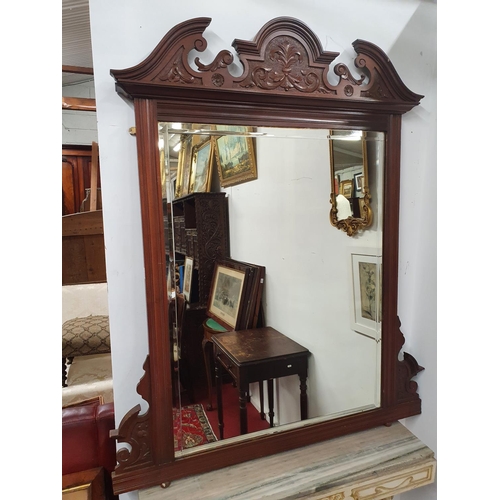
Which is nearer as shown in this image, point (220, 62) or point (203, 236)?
point (220, 62)

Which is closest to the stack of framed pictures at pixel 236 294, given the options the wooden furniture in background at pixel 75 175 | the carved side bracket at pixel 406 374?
the carved side bracket at pixel 406 374

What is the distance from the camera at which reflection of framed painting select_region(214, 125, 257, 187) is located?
0.85 metres

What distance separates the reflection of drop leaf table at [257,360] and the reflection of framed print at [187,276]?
15cm

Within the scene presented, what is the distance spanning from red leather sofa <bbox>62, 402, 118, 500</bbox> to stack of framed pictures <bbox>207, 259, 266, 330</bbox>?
0.45 m

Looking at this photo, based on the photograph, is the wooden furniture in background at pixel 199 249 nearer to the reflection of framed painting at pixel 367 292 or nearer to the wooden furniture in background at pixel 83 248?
the reflection of framed painting at pixel 367 292

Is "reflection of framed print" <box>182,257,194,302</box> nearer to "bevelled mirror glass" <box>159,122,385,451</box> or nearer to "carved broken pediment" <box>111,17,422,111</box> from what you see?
"bevelled mirror glass" <box>159,122,385,451</box>

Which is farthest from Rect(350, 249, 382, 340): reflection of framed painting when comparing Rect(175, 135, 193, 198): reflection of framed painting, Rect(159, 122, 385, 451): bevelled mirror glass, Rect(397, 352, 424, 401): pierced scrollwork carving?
Rect(175, 135, 193, 198): reflection of framed painting

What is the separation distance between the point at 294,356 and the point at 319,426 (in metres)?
0.19

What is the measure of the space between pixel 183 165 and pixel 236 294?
0.35 metres

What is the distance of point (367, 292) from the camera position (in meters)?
1.03

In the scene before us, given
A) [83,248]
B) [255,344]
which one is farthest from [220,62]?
[83,248]

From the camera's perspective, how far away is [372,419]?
1.01 m

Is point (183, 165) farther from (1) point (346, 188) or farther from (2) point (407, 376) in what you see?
(2) point (407, 376)
